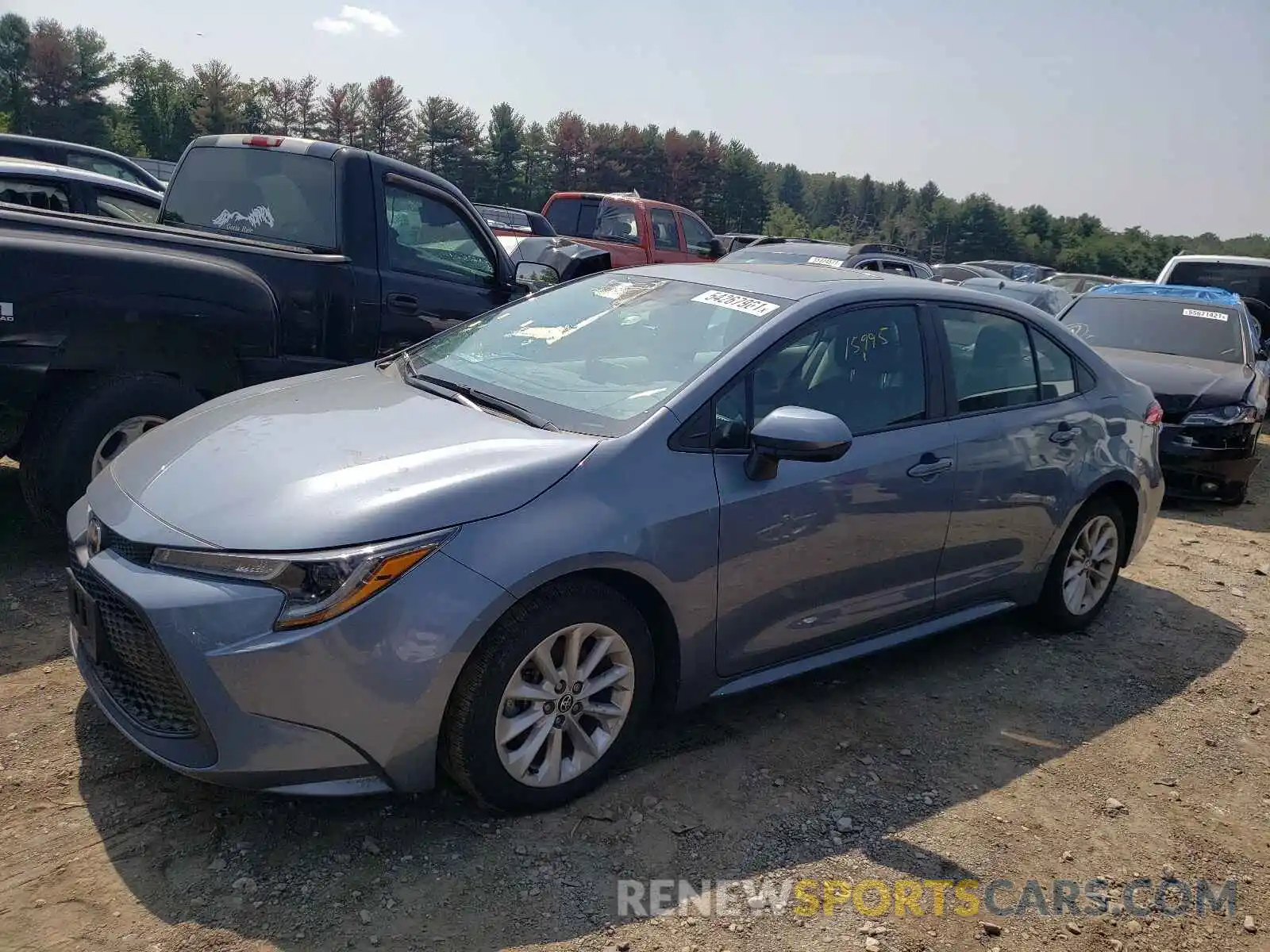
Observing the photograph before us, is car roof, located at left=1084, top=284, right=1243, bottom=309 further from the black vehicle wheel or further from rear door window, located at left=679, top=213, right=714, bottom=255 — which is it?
rear door window, located at left=679, top=213, right=714, bottom=255

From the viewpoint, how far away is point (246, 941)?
97.4 inches

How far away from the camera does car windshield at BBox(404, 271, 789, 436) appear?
3.44 m

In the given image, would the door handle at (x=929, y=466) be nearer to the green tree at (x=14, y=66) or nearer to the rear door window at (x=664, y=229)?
the rear door window at (x=664, y=229)

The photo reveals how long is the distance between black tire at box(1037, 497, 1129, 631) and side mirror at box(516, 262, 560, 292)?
11.7 ft

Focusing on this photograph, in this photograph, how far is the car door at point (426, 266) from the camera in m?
6.00

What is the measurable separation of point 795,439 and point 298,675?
5.32 feet

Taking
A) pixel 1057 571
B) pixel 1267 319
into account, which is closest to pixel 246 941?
pixel 1057 571

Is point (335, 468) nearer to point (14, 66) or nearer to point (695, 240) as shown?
point (695, 240)

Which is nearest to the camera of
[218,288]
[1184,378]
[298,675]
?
[298,675]

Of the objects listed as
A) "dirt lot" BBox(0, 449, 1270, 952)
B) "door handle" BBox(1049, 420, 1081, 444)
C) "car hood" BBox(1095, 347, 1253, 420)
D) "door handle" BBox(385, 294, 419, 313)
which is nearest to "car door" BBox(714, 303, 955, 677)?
"dirt lot" BBox(0, 449, 1270, 952)

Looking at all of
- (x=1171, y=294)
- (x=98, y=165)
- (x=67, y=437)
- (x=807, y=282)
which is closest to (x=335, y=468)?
(x=807, y=282)

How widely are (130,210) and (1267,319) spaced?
1271 cm

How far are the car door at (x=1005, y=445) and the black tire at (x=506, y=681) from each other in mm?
1757

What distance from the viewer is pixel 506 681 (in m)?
2.86
